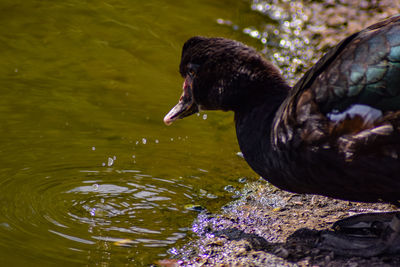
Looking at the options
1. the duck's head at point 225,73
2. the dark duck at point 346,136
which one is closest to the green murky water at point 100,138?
the duck's head at point 225,73

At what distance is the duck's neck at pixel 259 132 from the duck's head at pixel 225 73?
9cm

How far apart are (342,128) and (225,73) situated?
46.1 inches

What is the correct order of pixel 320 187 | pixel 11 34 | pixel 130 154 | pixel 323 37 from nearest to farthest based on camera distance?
pixel 320 187 → pixel 130 154 → pixel 11 34 → pixel 323 37

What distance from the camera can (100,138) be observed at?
215 inches

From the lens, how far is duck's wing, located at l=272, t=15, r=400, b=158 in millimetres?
3454

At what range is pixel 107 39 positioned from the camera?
24.3ft

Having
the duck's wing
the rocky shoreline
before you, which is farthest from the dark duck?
the rocky shoreline

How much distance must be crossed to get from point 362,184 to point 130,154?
2.35m

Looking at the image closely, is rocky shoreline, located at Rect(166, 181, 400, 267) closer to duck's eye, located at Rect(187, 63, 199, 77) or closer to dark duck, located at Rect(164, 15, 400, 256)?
dark duck, located at Rect(164, 15, 400, 256)

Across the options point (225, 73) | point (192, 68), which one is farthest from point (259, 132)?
point (192, 68)

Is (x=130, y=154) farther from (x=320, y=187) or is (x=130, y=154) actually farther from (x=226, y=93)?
(x=320, y=187)

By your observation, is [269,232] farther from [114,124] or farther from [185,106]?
[114,124]

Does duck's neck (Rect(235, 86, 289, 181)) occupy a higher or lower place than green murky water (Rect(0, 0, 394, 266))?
higher

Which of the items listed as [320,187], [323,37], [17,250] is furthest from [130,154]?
[323,37]
